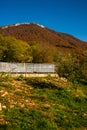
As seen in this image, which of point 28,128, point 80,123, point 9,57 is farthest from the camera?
point 9,57

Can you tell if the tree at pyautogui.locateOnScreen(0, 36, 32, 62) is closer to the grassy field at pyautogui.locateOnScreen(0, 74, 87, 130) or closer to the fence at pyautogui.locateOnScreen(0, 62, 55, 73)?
the fence at pyautogui.locateOnScreen(0, 62, 55, 73)

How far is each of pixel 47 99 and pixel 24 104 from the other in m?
3.70

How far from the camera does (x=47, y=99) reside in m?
26.5

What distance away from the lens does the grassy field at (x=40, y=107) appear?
19812 millimetres

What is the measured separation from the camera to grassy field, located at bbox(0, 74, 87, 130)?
19.8 metres

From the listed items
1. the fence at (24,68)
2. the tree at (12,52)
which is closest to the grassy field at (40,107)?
the fence at (24,68)

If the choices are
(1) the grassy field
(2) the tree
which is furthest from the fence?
(2) the tree

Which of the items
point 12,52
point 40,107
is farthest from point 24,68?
point 12,52

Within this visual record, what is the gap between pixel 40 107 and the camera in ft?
77.2

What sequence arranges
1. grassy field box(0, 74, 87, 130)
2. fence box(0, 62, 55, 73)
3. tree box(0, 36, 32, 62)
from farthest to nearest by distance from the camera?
tree box(0, 36, 32, 62), fence box(0, 62, 55, 73), grassy field box(0, 74, 87, 130)

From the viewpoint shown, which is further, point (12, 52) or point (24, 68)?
point (12, 52)

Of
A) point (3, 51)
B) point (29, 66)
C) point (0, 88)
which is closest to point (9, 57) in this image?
point (3, 51)

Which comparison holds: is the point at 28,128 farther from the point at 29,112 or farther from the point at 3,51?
the point at 3,51

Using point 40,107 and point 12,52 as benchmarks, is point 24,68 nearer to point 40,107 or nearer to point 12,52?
point 40,107
